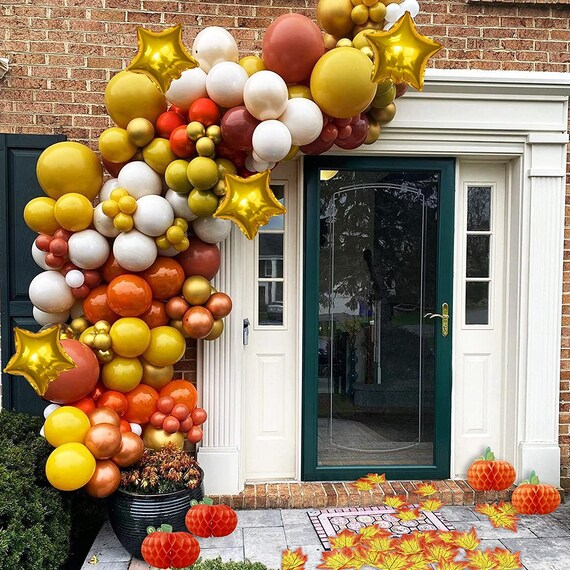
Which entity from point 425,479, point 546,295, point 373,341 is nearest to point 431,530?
point 425,479

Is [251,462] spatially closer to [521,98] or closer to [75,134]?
[75,134]

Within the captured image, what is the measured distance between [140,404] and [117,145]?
135cm

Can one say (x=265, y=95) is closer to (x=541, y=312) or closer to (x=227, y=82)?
(x=227, y=82)

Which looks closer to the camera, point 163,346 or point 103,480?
point 103,480

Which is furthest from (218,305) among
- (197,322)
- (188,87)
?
(188,87)

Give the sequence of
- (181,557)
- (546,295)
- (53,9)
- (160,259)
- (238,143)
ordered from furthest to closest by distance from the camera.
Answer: (546,295)
(53,9)
(160,259)
(238,143)
(181,557)

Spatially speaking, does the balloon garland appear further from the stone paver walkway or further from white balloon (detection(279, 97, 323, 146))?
the stone paver walkway

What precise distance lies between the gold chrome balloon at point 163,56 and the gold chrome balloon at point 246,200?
1.87 feet

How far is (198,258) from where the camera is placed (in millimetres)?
2873

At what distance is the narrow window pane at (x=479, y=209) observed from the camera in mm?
3576

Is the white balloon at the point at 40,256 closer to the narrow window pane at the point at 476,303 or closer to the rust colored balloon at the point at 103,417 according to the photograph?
the rust colored balloon at the point at 103,417

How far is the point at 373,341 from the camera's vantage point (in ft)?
11.7

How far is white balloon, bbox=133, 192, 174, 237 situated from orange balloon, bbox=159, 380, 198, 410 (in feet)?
2.80

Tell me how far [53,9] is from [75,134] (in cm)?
74
